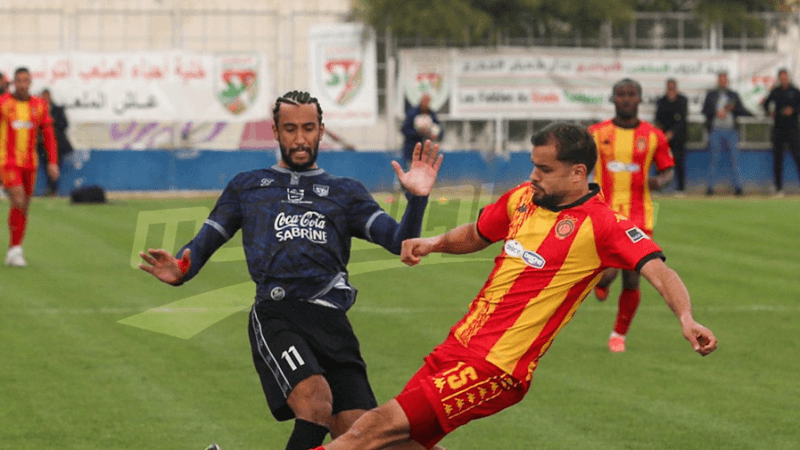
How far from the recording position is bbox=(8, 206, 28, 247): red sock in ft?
52.5

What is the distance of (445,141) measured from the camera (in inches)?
1164

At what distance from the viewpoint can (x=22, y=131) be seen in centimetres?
1686

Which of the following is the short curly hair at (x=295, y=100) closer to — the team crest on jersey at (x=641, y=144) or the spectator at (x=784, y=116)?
the team crest on jersey at (x=641, y=144)

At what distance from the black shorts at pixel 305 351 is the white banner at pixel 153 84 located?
23.1m

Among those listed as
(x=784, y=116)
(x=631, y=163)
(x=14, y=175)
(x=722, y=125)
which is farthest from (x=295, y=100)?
(x=722, y=125)

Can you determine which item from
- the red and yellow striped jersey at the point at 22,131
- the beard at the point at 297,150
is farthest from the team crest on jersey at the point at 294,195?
the red and yellow striped jersey at the point at 22,131

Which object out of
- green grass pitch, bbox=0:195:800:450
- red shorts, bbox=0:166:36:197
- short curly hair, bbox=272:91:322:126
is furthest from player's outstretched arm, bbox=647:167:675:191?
red shorts, bbox=0:166:36:197

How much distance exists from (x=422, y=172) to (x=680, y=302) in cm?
127

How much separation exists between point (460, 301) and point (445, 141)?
15.9 metres

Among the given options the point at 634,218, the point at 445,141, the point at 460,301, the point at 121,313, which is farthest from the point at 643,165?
the point at 445,141

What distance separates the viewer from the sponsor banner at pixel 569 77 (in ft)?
97.6

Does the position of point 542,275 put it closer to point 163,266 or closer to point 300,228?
point 300,228

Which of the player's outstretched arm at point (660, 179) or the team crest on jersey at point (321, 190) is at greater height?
the team crest on jersey at point (321, 190)

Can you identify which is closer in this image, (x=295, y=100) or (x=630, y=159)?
(x=295, y=100)
